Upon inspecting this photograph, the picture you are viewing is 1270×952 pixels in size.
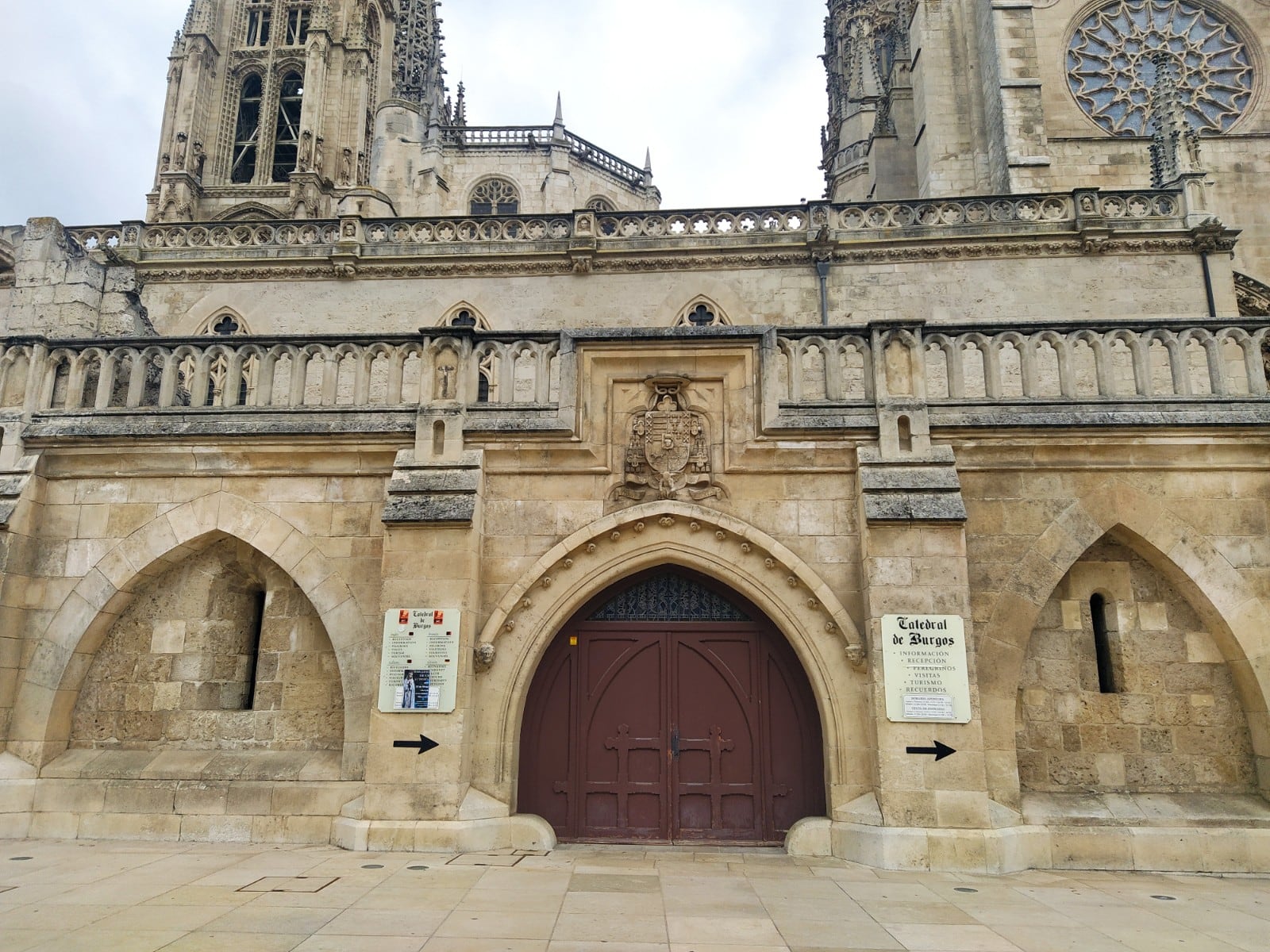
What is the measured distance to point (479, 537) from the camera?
8766 millimetres

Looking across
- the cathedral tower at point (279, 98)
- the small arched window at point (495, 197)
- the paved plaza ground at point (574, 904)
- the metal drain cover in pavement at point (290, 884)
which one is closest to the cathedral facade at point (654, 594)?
the paved plaza ground at point (574, 904)

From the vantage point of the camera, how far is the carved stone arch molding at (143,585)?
8758mm

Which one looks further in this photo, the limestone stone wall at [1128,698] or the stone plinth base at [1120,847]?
the limestone stone wall at [1128,698]

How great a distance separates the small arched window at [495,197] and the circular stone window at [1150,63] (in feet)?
79.0

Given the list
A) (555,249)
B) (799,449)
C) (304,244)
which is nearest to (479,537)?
(799,449)

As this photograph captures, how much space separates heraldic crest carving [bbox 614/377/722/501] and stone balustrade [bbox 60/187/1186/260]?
30.5 feet

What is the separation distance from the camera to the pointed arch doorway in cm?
887

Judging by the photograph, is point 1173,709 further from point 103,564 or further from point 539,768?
point 103,564

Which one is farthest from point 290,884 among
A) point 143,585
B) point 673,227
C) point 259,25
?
point 259,25

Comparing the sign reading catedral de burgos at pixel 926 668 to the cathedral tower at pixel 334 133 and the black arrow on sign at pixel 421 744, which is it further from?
the cathedral tower at pixel 334 133

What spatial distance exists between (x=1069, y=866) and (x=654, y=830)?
3.82 metres

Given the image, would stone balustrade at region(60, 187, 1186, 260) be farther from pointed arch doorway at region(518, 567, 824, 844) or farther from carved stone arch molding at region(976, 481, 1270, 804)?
pointed arch doorway at region(518, 567, 824, 844)

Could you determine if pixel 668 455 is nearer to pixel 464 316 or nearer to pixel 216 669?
pixel 216 669

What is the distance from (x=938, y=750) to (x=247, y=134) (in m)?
50.4
